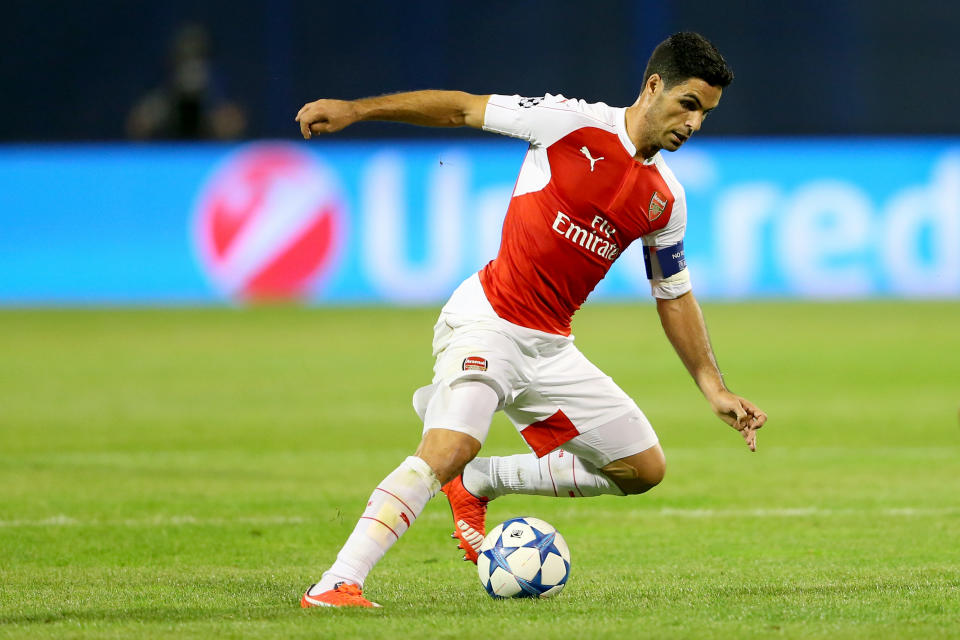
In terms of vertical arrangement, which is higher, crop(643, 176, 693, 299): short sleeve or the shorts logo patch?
crop(643, 176, 693, 299): short sleeve

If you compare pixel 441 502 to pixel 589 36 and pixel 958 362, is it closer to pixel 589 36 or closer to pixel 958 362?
pixel 958 362

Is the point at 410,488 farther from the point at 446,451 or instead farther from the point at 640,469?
the point at 640,469

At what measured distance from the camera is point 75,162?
21.0 metres

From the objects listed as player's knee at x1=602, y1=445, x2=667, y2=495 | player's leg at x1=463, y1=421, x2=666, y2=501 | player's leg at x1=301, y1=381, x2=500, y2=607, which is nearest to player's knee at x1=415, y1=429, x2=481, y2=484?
player's leg at x1=301, y1=381, x2=500, y2=607

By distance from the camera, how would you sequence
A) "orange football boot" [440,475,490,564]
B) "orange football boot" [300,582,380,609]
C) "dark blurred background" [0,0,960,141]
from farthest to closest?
1. "dark blurred background" [0,0,960,141]
2. "orange football boot" [440,475,490,564]
3. "orange football boot" [300,582,380,609]

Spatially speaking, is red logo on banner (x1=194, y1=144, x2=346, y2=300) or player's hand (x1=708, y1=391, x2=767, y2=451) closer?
player's hand (x1=708, y1=391, x2=767, y2=451)

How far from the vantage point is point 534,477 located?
649cm

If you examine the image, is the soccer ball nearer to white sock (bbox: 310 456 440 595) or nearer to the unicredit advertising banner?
white sock (bbox: 310 456 440 595)

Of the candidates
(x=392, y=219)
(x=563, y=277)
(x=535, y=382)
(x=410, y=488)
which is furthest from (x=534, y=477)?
(x=392, y=219)

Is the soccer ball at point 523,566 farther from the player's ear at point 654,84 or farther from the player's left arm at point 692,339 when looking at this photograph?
the player's ear at point 654,84

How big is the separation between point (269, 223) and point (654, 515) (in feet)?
42.2

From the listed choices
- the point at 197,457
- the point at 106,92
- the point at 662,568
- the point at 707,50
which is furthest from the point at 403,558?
the point at 106,92

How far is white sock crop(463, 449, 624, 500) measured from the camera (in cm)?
643

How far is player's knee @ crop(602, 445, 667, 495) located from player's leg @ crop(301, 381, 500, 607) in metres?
0.82
